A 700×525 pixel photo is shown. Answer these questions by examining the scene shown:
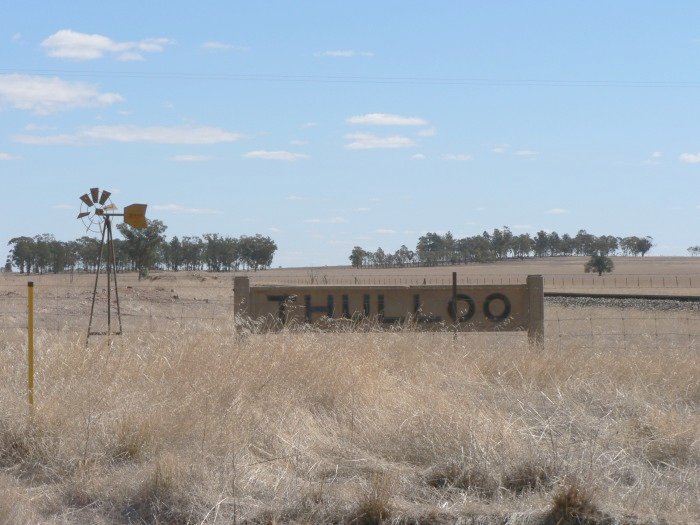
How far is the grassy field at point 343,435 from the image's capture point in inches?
251

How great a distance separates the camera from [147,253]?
75.3 meters

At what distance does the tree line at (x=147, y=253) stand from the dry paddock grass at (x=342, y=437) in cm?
6116

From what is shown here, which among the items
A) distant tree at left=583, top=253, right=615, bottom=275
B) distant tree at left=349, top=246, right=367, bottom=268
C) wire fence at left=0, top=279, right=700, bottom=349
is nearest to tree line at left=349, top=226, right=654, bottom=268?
distant tree at left=349, top=246, right=367, bottom=268

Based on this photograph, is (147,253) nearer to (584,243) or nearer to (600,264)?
(600,264)

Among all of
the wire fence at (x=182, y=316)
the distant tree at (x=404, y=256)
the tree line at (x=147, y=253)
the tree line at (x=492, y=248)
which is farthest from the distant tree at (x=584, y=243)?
the wire fence at (x=182, y=316)

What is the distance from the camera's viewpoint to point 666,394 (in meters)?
9.60

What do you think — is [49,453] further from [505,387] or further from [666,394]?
[666,394]

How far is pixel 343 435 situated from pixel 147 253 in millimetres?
69411

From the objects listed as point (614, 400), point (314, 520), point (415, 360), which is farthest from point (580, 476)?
point (415, 360)

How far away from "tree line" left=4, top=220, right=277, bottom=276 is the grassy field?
60981 mm

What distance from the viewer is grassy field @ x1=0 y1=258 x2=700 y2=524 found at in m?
6.37

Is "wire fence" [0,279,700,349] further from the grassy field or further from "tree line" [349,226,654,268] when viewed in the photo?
"tree line" [349,226,654,268]

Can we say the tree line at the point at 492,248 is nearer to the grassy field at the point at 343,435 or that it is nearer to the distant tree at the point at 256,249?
the distant tree at the point at 256,249

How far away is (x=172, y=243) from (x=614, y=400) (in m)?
117
